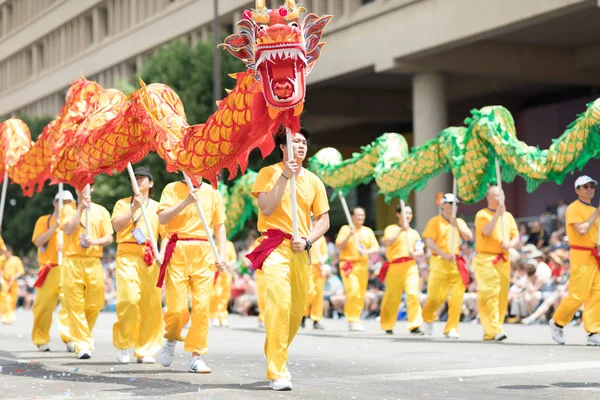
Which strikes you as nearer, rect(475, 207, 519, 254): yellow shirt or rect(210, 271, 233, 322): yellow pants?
rect(475, 207, 519, 254): yellow shirt

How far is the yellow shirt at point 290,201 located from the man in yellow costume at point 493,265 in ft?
17.1

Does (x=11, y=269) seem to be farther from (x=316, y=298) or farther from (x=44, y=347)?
(x=44, y=347)

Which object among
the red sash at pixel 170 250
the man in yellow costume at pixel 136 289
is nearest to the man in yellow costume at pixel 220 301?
the man in yellow costume at pixel 136 289

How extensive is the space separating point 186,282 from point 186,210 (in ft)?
2.23

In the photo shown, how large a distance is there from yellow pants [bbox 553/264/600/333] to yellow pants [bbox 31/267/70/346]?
19.6 feet

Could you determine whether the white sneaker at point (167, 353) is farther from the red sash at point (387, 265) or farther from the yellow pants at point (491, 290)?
the red sash at point (387, 265)

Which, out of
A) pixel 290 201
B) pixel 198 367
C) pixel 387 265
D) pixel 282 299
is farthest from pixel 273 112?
pixel 387 265

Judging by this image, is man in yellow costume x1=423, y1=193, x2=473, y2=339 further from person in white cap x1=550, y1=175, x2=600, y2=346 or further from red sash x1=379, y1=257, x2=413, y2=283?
person in white cap x1=550, y1=175, x2=600, y2=346

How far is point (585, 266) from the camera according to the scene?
13.1 m

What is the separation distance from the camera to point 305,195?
893cm

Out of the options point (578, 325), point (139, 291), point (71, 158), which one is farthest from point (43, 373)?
point (578, 325)

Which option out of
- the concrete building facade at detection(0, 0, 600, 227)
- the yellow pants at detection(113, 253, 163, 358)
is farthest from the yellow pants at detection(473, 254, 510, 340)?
the concrete building facade at detection(0, 0, 600, 227)

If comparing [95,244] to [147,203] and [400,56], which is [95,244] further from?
[400,56]

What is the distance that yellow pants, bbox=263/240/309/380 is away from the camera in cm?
851
